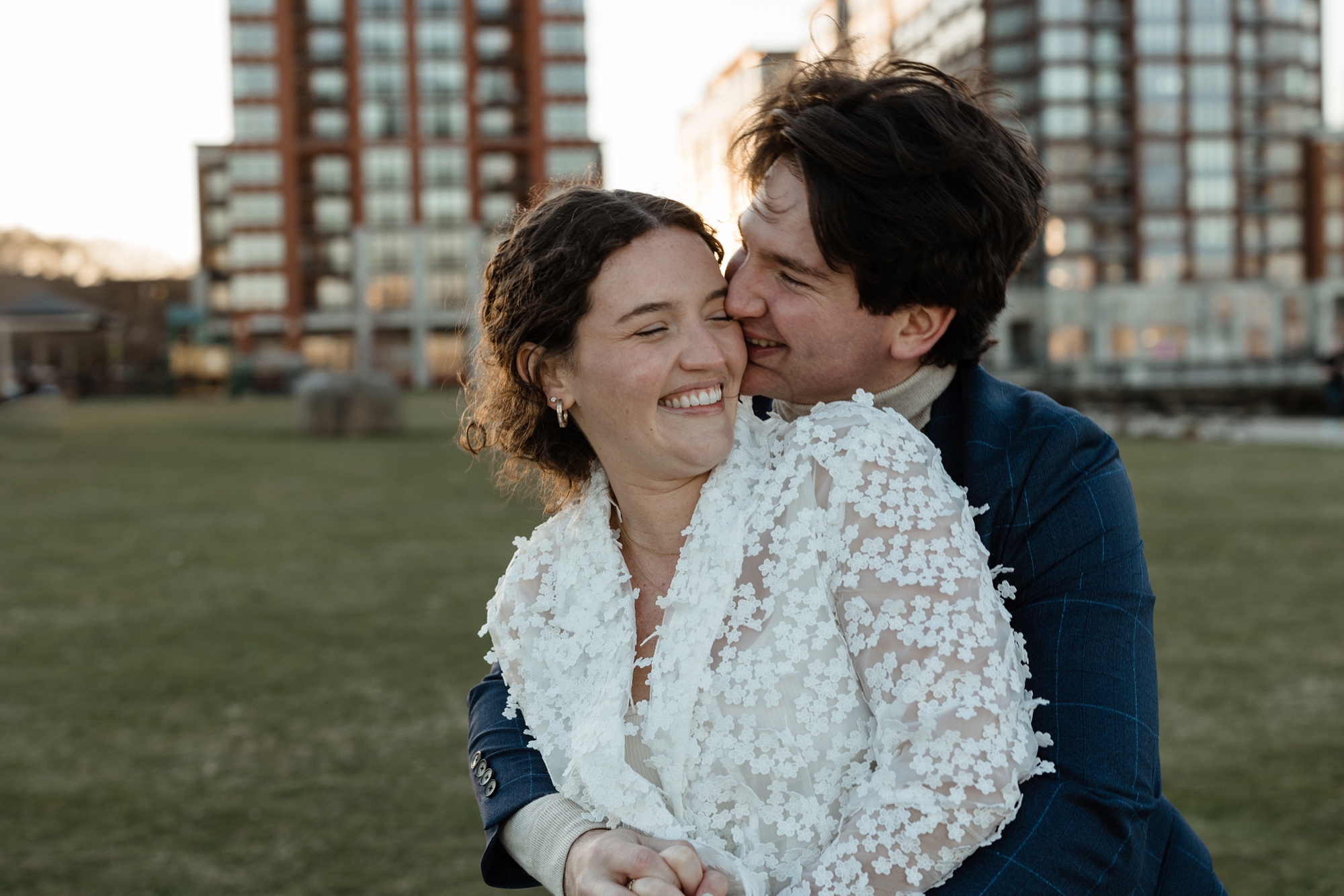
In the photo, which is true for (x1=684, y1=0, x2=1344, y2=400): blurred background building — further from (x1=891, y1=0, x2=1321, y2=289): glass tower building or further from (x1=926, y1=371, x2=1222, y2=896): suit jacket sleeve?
(x1=926, y1=371, x2=1222, y2=896): suit jacket sleeve

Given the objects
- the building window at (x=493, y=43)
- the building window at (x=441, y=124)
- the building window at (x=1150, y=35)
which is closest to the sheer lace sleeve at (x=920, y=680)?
the building window at (x=441, y=124)

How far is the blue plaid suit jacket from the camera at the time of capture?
157 centimetres

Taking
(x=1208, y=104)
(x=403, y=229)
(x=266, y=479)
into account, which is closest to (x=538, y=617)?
(x=266, y=479)

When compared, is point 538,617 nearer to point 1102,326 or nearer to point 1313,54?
point 1102,326

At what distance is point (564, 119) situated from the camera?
66.4 meters

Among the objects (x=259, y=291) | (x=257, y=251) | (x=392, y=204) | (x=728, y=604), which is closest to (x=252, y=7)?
(x=392, y=204)

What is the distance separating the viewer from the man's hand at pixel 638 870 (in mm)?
1590

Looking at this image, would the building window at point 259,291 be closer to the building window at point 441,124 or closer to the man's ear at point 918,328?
the building window at point 441,124

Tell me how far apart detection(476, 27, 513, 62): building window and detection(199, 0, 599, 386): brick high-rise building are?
77 millimetres

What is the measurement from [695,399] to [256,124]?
242 ft

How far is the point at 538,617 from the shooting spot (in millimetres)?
1953

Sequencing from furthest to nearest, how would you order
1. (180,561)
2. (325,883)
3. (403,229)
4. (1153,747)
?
1. (403,229)
2. (180,561)
3. (325,883)
4. (1153,747)

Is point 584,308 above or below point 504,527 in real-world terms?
above

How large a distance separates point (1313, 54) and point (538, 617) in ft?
273
